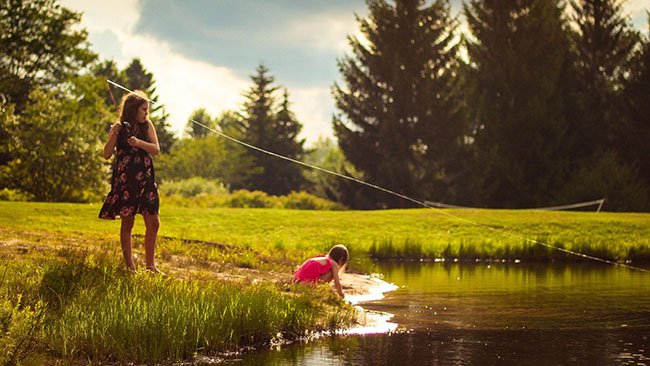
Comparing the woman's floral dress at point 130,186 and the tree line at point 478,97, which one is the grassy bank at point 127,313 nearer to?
the woman's floral dress at point 130,186

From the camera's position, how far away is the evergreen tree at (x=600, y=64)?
1572 inches

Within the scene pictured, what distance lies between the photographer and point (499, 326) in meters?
8.60

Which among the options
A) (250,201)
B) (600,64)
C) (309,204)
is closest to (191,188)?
(250,201)

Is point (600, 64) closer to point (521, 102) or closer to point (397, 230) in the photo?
point (521, 102)

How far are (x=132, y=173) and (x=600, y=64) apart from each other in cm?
3758

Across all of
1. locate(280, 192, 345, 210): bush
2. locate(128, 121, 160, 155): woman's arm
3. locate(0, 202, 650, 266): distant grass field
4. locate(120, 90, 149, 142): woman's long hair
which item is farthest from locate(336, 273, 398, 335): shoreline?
locate(280, 192, 345, 210): bush

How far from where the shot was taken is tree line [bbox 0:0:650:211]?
3588 cm

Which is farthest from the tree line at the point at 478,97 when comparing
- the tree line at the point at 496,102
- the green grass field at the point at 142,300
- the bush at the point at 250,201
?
the green grass field at the point at 142,300

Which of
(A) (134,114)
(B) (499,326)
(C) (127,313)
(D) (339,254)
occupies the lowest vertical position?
(B) (499,326)

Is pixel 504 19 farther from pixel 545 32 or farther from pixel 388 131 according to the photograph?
pixel 388 131

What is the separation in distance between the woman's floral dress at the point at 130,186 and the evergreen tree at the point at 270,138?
50892 millimetres

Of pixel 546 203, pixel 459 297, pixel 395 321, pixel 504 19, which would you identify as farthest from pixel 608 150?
pixel 395 321

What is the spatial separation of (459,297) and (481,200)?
28.1 metres

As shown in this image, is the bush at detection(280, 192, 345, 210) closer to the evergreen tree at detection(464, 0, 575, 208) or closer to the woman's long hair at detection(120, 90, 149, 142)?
the evergreen tree at detection(464, 0, 575, 208)
